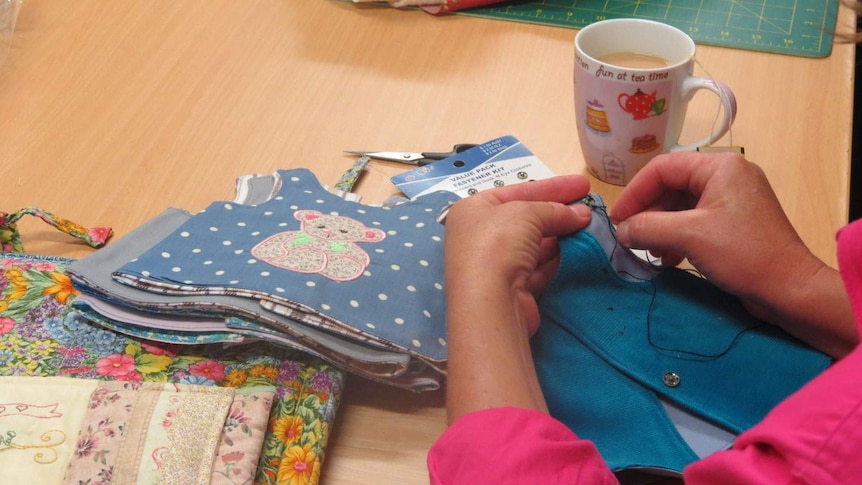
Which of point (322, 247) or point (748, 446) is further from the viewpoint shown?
point (322, 247)

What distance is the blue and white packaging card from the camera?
0.92m

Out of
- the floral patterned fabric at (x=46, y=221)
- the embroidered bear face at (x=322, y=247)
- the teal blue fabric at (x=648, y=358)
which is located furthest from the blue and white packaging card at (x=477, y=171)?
the floral patterned fabric at (x=46, y=221)

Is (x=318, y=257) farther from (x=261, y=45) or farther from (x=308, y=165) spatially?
(x=261, y=45)

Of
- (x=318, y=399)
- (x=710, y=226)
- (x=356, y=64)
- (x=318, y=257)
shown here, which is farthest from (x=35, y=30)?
(x=710, y=226)

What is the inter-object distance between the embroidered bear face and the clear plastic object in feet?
2.05

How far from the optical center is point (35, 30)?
122 cm

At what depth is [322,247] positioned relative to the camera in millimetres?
779

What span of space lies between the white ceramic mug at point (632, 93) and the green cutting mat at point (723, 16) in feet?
0.89

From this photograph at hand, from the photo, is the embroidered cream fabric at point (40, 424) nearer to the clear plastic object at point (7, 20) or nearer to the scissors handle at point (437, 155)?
the scissors handle at point (437, 155)

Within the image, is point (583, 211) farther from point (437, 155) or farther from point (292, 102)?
point (292, 102)

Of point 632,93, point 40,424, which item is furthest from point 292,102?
point 40,424

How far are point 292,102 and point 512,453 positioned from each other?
2.16 feet

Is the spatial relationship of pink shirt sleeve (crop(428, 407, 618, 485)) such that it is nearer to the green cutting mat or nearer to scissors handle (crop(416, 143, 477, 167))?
scissors handle (crop(416, 143, 477, 167))

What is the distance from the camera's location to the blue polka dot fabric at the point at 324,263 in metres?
0.70
